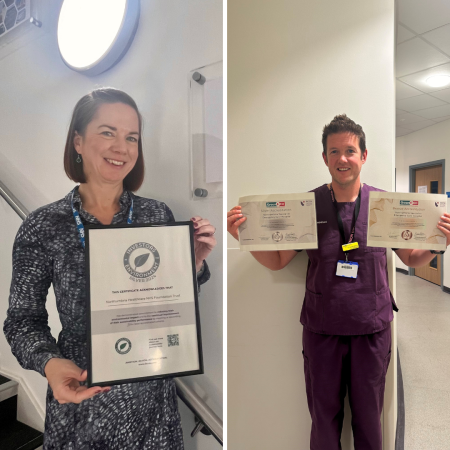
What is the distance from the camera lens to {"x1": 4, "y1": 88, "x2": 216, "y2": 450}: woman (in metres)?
0.64

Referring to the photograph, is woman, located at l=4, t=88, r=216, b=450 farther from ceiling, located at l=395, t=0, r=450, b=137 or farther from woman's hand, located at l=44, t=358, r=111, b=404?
ceiling, located at l=395, t=0, r=450, b=137

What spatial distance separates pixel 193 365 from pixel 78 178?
18.4 inches

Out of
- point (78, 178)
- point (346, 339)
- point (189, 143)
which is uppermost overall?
point (189, 143)

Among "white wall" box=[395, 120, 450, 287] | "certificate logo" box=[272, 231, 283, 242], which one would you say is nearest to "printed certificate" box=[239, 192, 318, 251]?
"certificate logo" box=[272, 231, 283, 242]

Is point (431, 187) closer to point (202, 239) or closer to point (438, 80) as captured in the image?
point (438, 80)

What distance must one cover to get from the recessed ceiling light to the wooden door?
6.55ft

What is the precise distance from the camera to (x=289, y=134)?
1.44 metres

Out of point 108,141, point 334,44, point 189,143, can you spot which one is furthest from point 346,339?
point 334,44

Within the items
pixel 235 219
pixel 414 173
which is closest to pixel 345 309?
pixel 235 219

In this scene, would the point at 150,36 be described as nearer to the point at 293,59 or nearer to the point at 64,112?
the point at 64,112

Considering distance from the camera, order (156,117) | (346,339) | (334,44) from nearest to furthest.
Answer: (156,117) → (346,339) → (334,44)

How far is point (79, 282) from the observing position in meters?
0.65

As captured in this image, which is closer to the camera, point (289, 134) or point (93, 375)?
point (93, 375)

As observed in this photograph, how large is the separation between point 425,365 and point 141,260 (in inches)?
130
